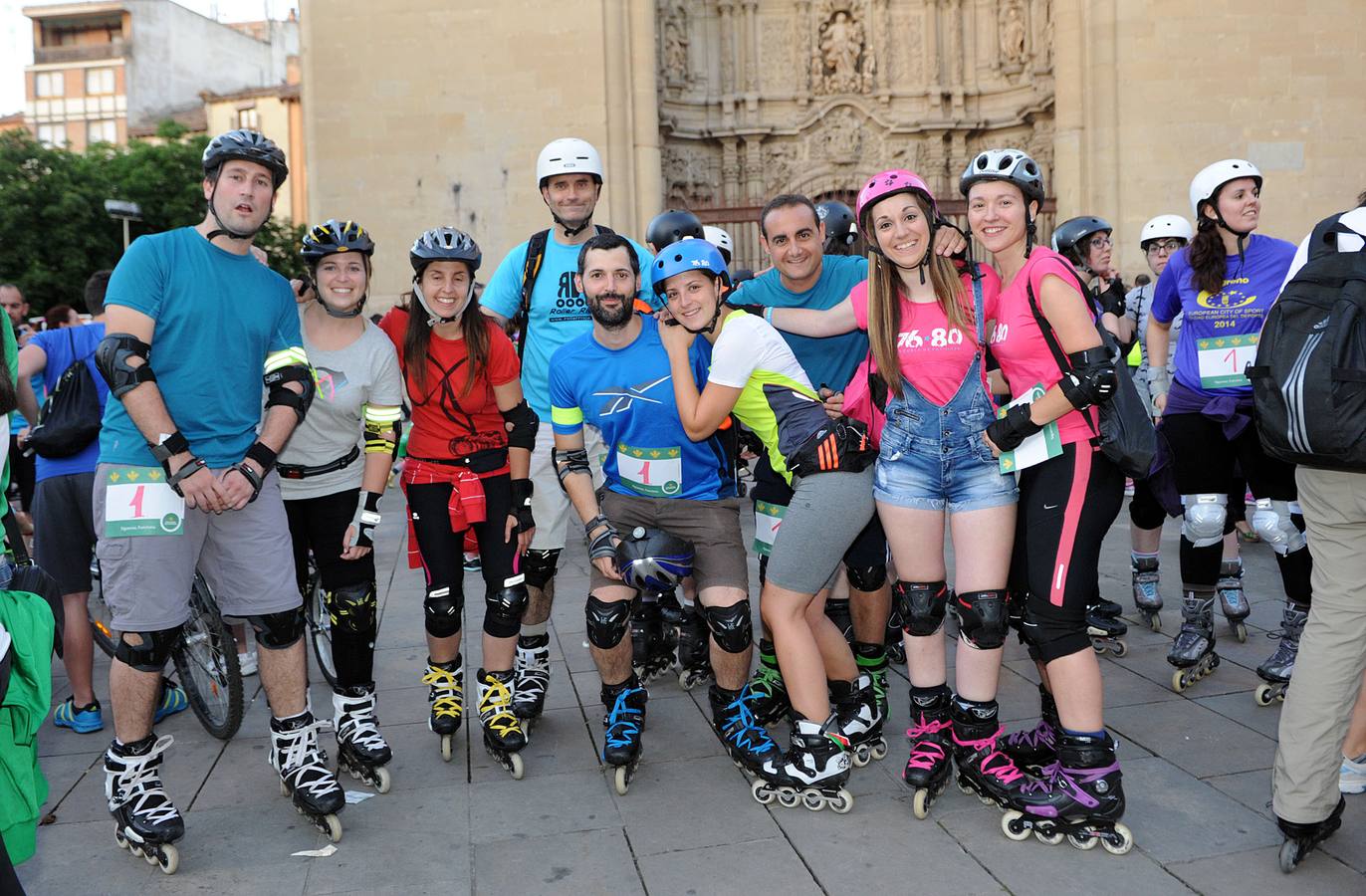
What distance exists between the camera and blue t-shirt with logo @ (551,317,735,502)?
4.01 m

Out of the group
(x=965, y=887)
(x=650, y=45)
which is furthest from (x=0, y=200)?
(x=965, y=887)

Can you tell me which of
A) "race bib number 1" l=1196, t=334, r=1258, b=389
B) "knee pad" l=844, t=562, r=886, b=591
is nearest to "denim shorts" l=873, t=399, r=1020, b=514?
"knee pad" l=844, t=562, r=886, b=591

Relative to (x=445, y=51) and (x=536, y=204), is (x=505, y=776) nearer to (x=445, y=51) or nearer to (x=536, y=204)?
(x=536, y=204)

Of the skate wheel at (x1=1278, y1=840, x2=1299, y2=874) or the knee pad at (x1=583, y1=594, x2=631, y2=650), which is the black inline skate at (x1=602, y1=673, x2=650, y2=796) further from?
the skate wheel at (x1=1278, y1=840, x2=1299, y2=874)

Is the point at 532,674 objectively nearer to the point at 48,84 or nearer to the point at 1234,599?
the point at 1234,599

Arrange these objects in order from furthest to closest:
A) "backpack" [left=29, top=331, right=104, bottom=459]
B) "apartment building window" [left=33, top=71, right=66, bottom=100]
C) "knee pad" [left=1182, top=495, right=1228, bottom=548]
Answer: "apartment building window" [left=33, top=71, right=66, bottom=100], "backpack" [left=29, top=331, right=104, bottom=459], "knee pad" [left=1182, top=495, right=1228, bottom=548]

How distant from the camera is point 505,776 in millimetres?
4070

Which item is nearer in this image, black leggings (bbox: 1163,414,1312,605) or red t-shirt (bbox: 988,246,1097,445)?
red t-shirt (bbox: 988,246,1097,445)

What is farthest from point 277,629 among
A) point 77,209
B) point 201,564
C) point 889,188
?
point 77,209

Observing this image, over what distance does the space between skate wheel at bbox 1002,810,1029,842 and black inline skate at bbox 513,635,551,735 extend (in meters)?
1.88

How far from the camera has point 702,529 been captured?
3980mm

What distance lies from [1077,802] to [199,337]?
3033mm

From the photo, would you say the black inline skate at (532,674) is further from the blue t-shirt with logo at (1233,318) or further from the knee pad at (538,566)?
the blue t-shirt with logo at (1233,318)

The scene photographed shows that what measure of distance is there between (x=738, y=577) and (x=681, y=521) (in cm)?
28
